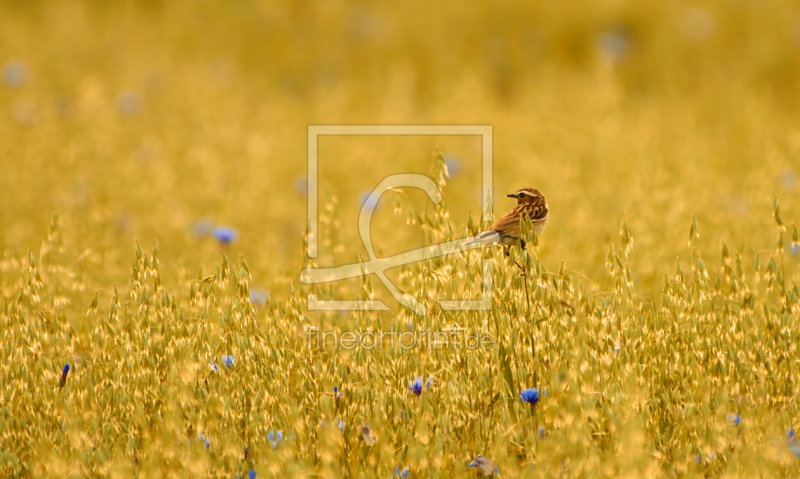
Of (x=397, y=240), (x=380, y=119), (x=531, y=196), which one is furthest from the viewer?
(x=380, y=119)

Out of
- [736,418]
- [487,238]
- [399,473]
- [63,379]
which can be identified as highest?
[487,238]

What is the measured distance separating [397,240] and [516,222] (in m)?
1.99

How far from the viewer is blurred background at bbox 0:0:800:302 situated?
462 cm

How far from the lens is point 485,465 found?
226 centimetres

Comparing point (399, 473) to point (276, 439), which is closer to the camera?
point (399, 473)

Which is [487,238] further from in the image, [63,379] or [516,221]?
[63,379]

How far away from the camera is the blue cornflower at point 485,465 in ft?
7.36

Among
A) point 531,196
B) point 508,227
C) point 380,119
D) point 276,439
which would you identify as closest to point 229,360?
point 276,439

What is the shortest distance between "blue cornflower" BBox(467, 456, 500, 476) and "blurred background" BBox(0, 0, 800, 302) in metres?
1.34

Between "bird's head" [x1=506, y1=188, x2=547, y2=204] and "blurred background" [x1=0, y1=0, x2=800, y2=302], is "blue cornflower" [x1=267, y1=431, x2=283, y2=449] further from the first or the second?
"bird's head" [x1=506, y1=188, x2=547, y2=204]

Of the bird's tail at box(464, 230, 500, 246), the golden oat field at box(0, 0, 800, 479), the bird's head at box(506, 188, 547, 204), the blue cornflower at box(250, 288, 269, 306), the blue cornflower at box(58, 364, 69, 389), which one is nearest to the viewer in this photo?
the golden oat field at box(0, 0, 800, 479)

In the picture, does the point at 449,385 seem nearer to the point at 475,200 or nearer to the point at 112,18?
the point at 475,200

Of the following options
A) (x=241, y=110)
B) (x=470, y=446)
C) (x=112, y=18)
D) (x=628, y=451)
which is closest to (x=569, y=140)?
(x=241, y=110)

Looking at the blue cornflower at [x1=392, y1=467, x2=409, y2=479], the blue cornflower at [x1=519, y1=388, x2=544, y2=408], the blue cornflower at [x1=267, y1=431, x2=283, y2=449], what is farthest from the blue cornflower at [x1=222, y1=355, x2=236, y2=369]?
the blue cornflower at [x1=519, y1=388, x2=544, y2=408]
